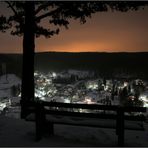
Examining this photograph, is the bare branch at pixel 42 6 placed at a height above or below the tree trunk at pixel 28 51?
above

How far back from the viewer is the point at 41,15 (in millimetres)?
12453

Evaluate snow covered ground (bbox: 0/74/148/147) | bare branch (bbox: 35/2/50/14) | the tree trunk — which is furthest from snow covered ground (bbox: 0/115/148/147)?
bare branch (bbox: 35/2/50/14)

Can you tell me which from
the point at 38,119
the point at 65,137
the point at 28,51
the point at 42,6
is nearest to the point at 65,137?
the point at 65,137

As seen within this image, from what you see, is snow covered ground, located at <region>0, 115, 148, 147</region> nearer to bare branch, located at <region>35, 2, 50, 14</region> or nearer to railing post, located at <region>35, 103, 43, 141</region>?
railing post, located at <region>35, 103, 43, 141</region>

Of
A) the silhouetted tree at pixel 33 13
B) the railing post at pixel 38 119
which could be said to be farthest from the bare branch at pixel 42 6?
the railing post at pixel 38 119

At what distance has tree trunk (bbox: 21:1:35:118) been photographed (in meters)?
11.8

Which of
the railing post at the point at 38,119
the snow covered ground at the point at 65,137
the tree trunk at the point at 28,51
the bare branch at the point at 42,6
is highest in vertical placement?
the bare branch at the point at 42,6

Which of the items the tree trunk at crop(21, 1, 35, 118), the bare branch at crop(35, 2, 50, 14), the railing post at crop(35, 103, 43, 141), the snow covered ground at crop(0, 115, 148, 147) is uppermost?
the bare branch at crop(35, 2, 50, 14)

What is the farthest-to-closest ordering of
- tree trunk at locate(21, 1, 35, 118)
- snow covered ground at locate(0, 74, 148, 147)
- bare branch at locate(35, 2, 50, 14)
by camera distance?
bare branch at locate(35, 2, 50, 14) < tree trunk at locate(21, 1, 35, 118) < snow covered ground at locate(0, 74, 148, 147)

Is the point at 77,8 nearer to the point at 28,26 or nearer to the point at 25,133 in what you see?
the point at 28,26

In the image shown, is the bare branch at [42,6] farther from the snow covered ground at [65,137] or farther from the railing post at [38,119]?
the railing post at [38,119]

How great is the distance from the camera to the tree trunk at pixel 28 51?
1175cm

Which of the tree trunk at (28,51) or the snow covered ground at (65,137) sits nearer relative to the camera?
the snow covered ground at (65,137)

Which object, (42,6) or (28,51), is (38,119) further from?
(42,6)
